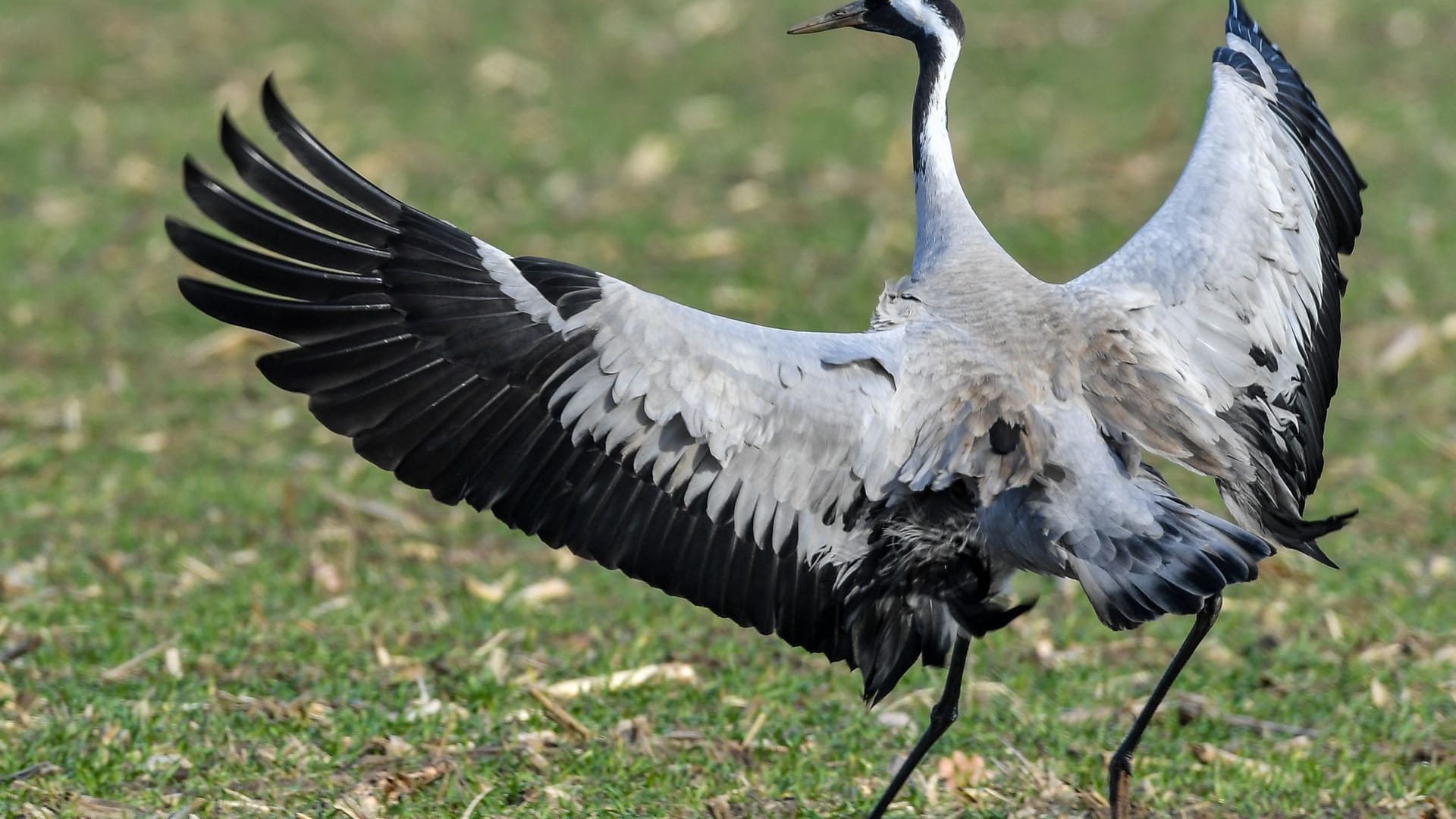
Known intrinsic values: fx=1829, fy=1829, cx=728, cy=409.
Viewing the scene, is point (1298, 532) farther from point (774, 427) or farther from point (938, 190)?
point (938, 190)

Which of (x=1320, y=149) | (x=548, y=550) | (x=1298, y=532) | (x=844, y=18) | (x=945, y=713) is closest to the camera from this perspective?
(x=1298, y=532)

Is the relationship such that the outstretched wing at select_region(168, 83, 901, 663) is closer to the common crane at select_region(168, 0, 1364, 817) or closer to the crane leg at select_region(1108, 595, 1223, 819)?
the common crane at select_region(168, 0, 1364, 817)

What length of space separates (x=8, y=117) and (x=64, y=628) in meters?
7.58

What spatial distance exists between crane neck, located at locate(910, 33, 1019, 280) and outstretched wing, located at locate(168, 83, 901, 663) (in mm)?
782

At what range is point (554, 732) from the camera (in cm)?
555

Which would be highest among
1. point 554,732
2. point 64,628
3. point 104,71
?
point 104,71

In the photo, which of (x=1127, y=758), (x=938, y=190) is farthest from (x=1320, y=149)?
(x=1127, y=758)

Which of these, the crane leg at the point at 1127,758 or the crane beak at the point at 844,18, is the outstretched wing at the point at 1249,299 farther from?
the crane beak at the point at 844,18

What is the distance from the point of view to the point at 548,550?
7.60 meters

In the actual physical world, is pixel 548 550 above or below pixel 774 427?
below

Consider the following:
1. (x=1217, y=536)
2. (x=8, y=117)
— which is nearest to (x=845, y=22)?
(x=1217, y=536)

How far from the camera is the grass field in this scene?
540 centimetres

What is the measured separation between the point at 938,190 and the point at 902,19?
2.49 ft

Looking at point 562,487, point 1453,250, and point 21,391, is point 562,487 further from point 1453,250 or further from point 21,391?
point 1453,250
